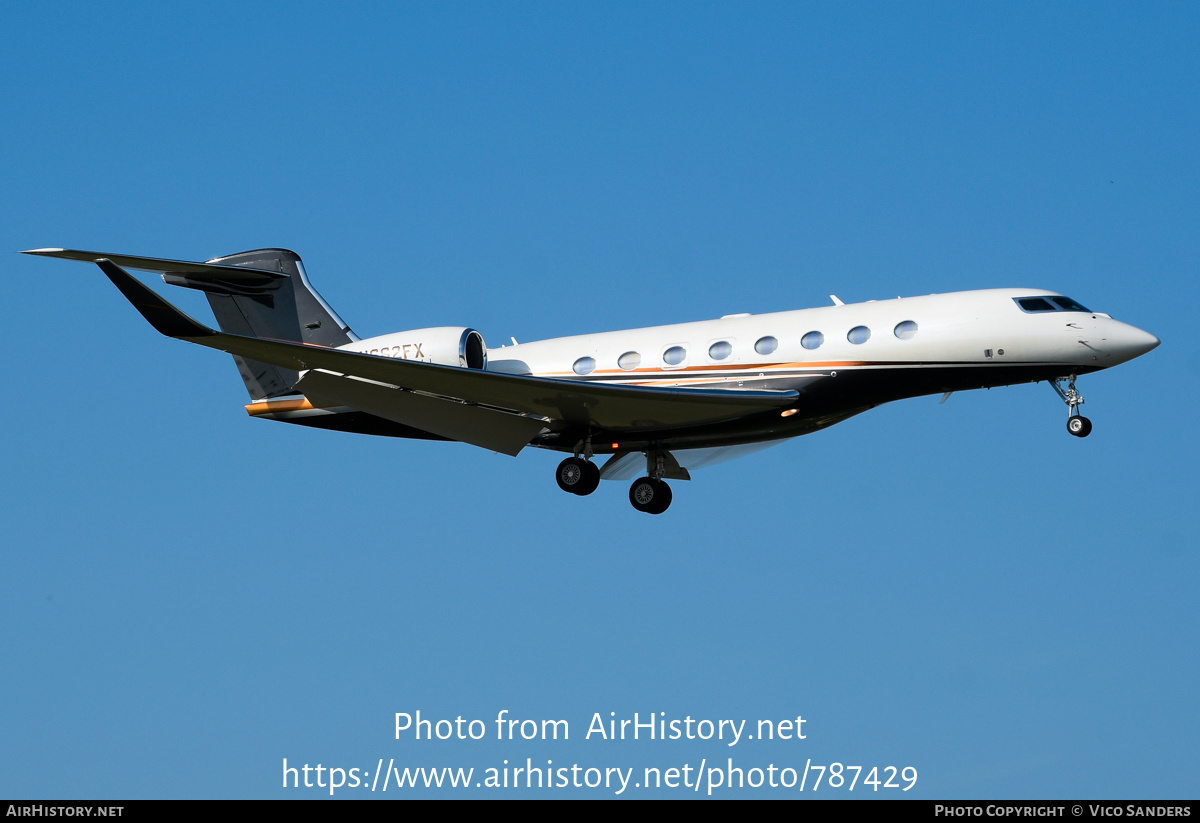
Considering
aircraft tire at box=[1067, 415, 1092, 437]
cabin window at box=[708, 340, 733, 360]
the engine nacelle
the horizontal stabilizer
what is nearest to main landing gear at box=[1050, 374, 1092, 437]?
aircraft tire at box=[1067, 415, 1092, 437]

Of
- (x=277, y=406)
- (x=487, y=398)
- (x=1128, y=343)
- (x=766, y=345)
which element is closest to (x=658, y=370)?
(x=766, y=345)

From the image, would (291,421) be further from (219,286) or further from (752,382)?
(752,382)

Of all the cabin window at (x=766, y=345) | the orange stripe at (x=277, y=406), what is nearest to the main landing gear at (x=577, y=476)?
the cabin window at (x=766, y=345)

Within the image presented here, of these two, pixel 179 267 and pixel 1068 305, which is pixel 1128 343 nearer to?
pixel 1068 305

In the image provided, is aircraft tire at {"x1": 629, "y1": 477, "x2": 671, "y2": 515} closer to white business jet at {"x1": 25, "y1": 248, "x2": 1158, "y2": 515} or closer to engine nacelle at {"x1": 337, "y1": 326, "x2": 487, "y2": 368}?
white business jet at {"x1": 25, "y1": 248, "x2": 1158, "y2": 515}

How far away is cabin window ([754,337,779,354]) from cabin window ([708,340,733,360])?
1.34 feet

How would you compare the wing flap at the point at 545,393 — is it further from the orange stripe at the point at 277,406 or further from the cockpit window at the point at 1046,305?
the cockpit window at the point at 1046,305

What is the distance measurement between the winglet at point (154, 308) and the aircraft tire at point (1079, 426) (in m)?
11.5

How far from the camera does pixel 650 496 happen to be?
2128 centimetres

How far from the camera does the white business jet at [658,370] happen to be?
18.3m
